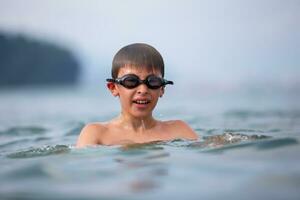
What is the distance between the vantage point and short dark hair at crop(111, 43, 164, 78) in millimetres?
5457

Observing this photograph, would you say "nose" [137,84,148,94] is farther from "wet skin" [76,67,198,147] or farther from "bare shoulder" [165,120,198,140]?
"bare shoulder" [165,120,198,140]

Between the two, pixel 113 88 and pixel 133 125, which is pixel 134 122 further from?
pixel 113 88

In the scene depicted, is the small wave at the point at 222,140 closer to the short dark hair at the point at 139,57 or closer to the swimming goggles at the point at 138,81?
the swimming goggles at the point at 138,81

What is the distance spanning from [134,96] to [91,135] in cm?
58

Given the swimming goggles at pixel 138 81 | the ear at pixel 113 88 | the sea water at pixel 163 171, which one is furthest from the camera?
the ear at pixel 113 88

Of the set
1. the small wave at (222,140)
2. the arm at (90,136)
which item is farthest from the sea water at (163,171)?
the arm at (90,136)

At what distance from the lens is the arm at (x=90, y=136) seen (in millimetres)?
5418

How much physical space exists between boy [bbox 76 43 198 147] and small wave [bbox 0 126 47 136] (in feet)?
11.5

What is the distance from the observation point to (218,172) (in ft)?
11.7

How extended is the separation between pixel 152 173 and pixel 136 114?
206 centimetres

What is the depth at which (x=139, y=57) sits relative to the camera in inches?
215

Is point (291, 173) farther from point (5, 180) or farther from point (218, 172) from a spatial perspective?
point (5, 180)

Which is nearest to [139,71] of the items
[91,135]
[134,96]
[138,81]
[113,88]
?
[138,81]

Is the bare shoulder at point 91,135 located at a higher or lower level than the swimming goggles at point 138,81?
lower
